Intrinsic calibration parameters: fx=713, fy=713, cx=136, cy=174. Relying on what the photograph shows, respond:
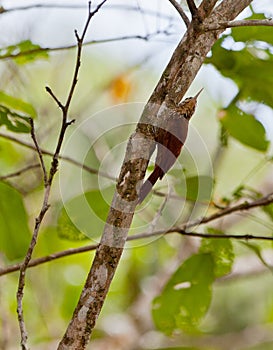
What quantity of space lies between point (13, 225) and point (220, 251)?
0.31 meters

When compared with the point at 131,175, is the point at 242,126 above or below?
above

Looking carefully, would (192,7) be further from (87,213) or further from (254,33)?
(87,213)

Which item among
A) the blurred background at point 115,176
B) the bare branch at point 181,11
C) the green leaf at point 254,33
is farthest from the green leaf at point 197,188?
the bare branch at point 181,11

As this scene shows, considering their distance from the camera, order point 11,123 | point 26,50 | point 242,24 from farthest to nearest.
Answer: point 26,50, point 11,123, point 242,24

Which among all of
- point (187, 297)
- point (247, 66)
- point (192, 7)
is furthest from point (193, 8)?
point (187, 297)

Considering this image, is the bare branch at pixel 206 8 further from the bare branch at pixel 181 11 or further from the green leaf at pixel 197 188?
the green leaf at pixel 197 188

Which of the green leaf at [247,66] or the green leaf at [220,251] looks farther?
the green leaf at [220,251]

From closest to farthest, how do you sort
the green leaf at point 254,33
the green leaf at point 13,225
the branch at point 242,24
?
the branch at point 242,24
the green leaf at point 254,33
the green leaf at point 13,225

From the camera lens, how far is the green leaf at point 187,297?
41.8 inches

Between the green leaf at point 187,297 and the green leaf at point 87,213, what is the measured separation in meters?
0.17

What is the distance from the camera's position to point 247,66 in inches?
38.1

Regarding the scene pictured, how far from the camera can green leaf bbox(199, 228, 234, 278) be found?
1.05m

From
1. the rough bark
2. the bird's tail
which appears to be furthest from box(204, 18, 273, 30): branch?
the bird's tail

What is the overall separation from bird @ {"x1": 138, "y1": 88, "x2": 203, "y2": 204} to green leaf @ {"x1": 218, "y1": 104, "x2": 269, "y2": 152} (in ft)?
1.00
